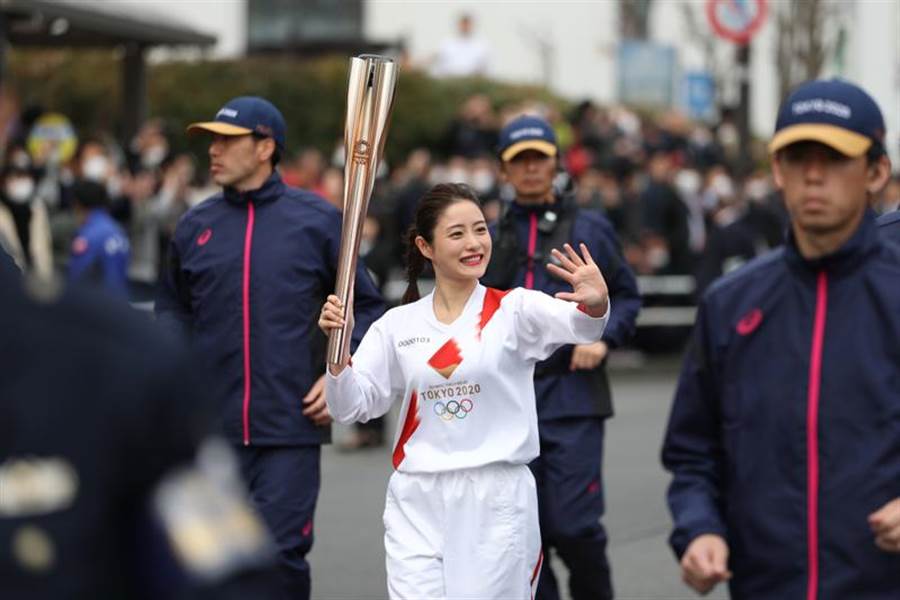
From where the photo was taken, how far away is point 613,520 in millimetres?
11469

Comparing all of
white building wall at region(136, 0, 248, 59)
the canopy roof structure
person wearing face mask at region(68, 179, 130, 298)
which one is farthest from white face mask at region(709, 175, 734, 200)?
white building wall at region(136, 0, 248, 59)

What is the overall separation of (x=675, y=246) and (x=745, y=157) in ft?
9.44

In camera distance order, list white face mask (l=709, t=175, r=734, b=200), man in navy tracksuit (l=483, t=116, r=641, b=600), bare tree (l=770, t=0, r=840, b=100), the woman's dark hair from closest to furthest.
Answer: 1. the woman's dark hair
2. man in navy tracksuit (l=483, t=116, r=641, b=600)
3. white face mask (l=709, t=175, r=734, b=200)
4. bare tree (l=770, t=0, r=840, b=100)

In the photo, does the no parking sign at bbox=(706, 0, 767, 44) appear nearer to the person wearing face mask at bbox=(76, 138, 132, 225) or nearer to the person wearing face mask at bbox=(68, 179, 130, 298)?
the person wearing face mask at bbox=(76, 138, 132, 225)

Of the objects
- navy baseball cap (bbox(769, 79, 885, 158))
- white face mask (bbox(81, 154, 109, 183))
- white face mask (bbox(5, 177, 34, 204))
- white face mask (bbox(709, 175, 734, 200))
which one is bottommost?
white face mask (bbox(709, 175, 734, 200))

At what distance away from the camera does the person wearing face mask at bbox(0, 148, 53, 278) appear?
1382 centimetres

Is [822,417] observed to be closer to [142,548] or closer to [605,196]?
[142,548]

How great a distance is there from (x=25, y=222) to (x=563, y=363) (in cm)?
754

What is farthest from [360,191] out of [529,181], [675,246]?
[675,246]

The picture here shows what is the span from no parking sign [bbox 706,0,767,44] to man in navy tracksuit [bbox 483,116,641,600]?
12499mm

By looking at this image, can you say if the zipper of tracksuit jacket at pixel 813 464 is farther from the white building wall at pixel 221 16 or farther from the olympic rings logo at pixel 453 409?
the white building wall at pixel 221 16

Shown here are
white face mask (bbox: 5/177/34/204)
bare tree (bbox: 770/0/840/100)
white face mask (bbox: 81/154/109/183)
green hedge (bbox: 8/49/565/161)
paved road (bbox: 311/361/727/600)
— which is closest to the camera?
paved road (bbox: 311/361/727/600)

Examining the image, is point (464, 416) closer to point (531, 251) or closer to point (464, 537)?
point (464, 537)

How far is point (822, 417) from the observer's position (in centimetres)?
436
